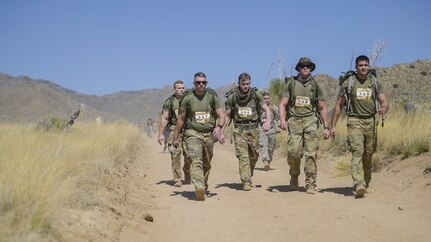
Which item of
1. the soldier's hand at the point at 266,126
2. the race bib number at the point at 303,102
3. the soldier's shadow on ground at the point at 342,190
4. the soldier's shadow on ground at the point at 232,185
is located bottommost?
the soldier's shadow on ground at the point at 232,185

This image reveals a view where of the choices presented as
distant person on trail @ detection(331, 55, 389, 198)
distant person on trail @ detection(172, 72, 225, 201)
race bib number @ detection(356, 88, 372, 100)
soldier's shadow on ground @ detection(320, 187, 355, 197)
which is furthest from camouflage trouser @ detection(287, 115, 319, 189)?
distant person on trail @ detection(172, 72, 225, 201)

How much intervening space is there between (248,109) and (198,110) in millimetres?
1141

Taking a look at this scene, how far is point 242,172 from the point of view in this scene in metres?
8.44

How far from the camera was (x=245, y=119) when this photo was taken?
846 cm

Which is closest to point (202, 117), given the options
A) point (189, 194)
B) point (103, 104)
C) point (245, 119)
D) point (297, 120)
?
point (245, 119)

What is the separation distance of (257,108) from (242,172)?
1191 millimetres

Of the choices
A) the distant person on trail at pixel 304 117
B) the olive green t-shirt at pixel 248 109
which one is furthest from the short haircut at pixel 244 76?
the distant person on trail at pixel 304 117

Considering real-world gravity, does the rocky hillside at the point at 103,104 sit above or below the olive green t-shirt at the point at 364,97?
above

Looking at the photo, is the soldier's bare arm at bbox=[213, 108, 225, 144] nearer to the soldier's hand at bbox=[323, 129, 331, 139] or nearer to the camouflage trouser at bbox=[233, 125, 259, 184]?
the camouflage trouser at bbox=[233, 125, 259, 184]

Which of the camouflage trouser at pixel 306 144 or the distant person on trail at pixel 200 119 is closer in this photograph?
the distant person on trail at pixel 200 119

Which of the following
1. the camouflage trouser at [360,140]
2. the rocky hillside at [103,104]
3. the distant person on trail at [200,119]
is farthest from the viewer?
the rocky hillside at [103,104]

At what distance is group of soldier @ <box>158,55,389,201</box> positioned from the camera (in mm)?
7574

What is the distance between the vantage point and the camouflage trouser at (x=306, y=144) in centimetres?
779

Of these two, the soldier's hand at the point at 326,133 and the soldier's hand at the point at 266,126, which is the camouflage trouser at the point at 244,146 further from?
the soldier's hand at the point at 326,133
